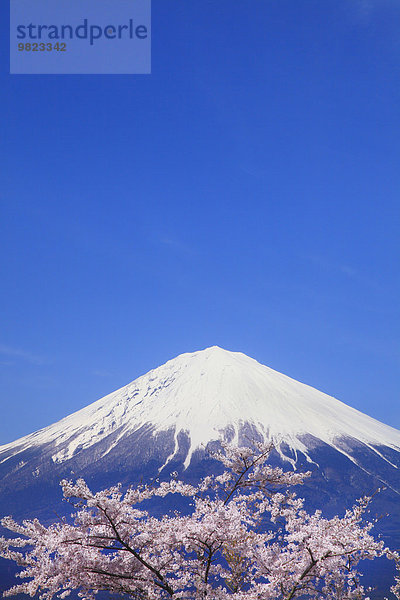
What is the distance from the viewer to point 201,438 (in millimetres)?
145500

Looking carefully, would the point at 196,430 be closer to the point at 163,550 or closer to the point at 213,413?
the point at 213,413

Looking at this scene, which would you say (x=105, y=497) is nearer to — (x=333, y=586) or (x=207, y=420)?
(x=333, y=586)

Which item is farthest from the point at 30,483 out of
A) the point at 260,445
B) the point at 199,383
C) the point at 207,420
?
the point at 260,445

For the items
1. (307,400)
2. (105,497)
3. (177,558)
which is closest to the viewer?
(105,497)

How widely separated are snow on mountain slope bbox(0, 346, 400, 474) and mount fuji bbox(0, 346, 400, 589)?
43 cm

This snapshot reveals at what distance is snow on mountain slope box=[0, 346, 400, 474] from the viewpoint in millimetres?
150250

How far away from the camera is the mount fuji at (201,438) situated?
130 metres

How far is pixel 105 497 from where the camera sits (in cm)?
725

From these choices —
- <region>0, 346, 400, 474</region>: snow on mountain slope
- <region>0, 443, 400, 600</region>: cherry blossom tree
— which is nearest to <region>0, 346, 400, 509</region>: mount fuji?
<region>0, 346, 400, 474</region>: snow on mountain slope

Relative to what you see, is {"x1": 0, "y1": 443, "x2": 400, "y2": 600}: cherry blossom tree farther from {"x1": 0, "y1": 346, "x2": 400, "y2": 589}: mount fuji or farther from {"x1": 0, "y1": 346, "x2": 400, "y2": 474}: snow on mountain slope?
{"x1": 0, "y1": 346, "x2": 400, "y2": 474}: snow on mountain slope

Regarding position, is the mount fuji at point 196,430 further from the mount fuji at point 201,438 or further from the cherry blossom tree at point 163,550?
the cherry blossom tree at point 163,550

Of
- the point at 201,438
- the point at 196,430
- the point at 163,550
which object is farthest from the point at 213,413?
the point at 163,550

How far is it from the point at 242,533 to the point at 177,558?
4.24 feet

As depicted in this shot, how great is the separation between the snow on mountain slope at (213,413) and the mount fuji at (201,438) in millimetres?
428
